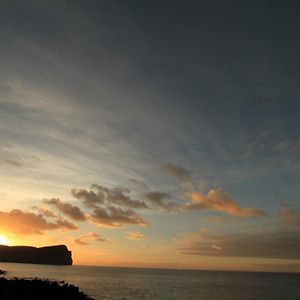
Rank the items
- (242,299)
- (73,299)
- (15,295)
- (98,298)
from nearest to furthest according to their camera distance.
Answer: (15,295)
(73,299)
(98,298)
(242,299)

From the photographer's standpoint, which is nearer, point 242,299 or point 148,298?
point 148,298

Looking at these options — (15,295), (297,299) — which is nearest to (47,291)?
(15,295)

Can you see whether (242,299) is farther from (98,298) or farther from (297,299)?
(98,298)

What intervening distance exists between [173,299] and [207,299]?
10.2 meters

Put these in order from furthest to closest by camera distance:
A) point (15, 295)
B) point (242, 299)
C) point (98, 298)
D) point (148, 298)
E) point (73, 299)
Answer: point (242, 299) < point (148, 298) < point (98, 298) < point (73, 299) < point (15, 295)

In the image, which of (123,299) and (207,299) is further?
(207,299)

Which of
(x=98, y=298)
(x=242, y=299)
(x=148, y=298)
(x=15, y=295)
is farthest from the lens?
(x=242, y=299)

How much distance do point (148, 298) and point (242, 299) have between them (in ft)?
90.5

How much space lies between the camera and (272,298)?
105 meters

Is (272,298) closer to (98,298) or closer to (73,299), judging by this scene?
(98,298)

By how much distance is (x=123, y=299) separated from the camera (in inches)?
3386

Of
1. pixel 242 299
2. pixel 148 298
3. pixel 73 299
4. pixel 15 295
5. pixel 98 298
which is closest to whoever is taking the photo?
pixel 15 295

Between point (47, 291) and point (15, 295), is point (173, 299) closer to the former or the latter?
point (47, 291)

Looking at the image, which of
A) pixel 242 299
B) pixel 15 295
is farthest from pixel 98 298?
pixel 242 299
